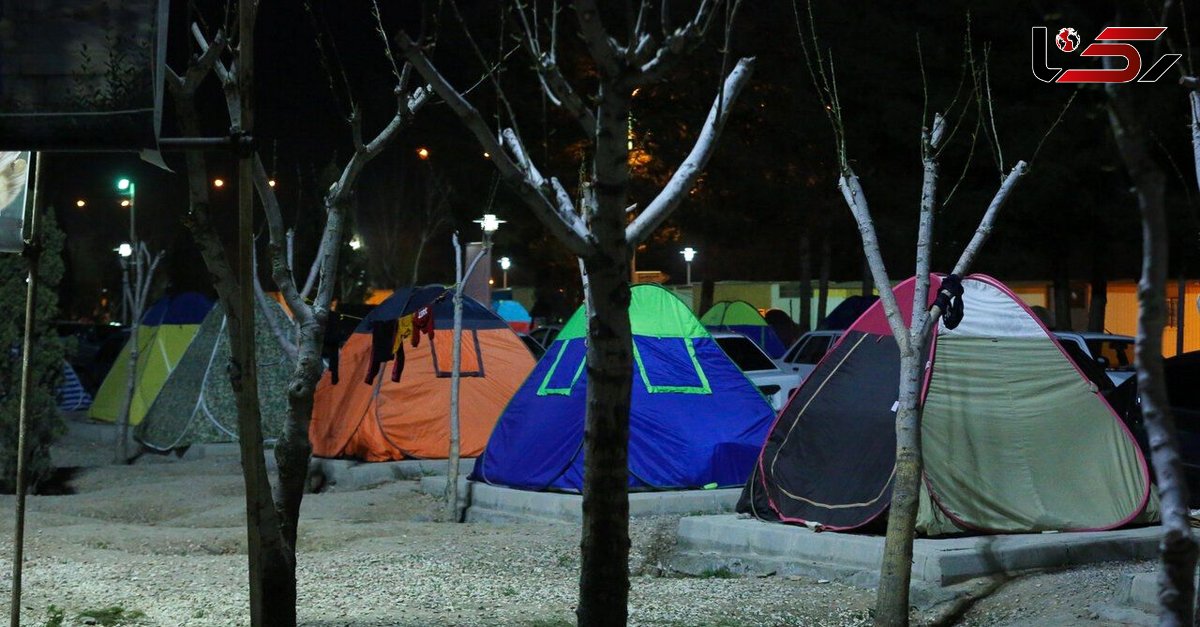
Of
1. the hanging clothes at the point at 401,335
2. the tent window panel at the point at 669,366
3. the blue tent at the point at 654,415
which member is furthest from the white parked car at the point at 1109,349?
the hanging clothes at the point at 401,335

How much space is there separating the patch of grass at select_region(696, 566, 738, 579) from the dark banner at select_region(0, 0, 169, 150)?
19.4ft

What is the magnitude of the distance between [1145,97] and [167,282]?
40.0 m

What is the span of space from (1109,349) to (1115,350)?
0.14m

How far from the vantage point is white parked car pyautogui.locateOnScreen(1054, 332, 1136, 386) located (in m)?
16.8

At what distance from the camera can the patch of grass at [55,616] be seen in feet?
24.3

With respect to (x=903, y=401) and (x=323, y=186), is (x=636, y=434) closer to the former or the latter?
(x=903, y=401)

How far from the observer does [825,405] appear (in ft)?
34.7

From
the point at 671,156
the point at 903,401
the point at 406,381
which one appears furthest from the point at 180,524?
the point at 671,156

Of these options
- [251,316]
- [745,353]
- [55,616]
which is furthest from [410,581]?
[745,353]

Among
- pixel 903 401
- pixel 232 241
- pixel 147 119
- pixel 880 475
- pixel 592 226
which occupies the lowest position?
pixel 880 475

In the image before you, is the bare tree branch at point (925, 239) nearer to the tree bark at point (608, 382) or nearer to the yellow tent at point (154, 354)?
the tree bark at point (608, 382)

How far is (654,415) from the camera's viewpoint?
Result: 1325 centimetres

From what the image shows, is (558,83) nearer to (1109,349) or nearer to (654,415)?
(654,415)

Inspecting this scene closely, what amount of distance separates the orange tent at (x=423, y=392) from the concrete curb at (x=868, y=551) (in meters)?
6.68
